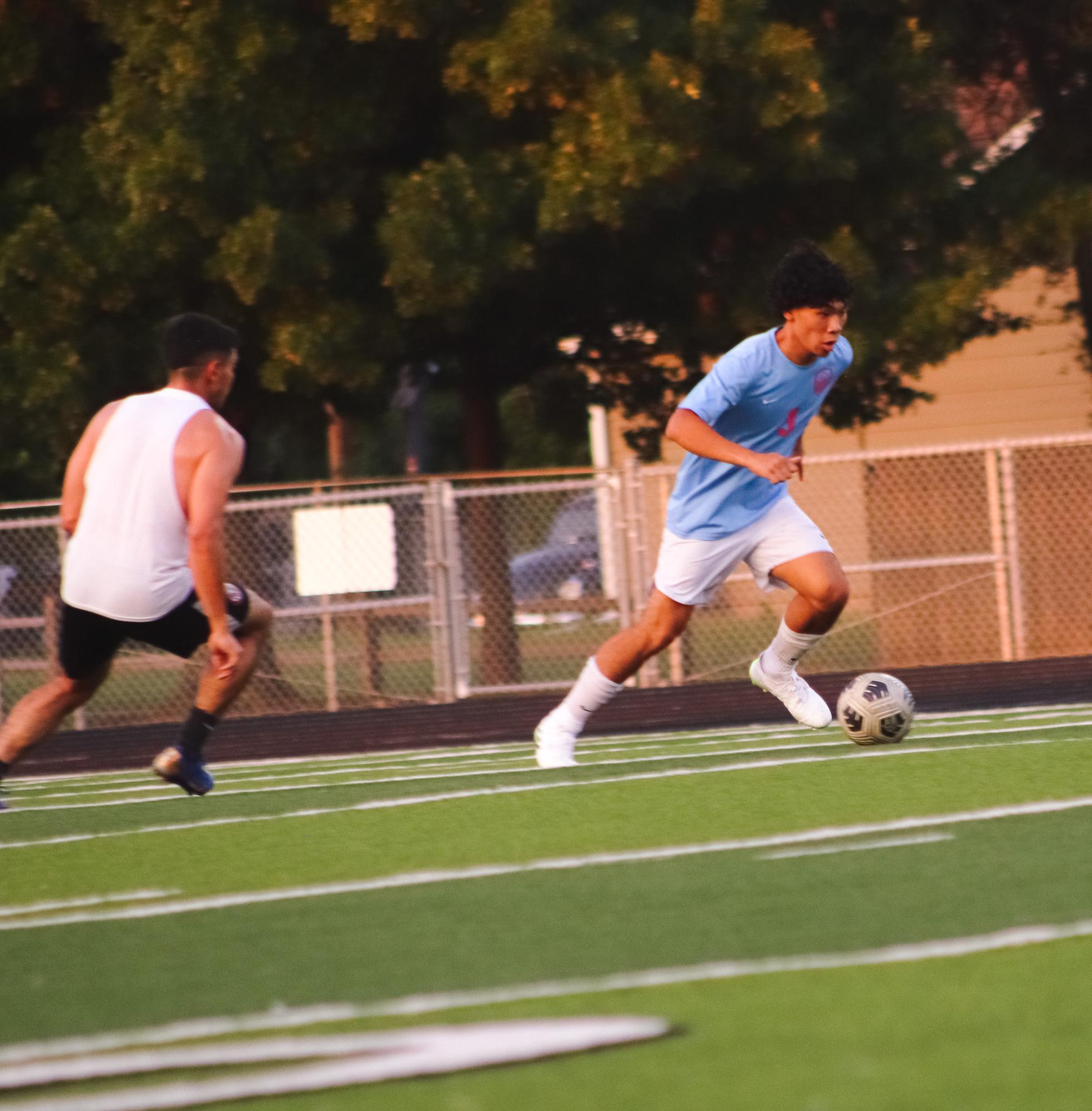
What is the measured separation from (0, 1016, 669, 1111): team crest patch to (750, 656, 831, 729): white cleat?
5.08m

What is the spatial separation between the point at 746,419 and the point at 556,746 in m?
1.64

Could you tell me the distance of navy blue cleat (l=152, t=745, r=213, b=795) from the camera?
8109 mm

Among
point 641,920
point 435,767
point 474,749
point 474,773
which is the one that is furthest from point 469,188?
point 641,920

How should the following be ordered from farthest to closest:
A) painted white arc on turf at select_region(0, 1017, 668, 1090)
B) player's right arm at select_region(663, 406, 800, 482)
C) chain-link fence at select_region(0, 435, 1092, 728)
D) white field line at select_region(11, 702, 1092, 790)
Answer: chain-link fence at select_region(0, 435, 1092, 728) → white field line at select_region(11, 702, 1092, 790) → player's right arm at select_region(663, 406, 800, 482) → painted white arc on turf at select_region(0, 1017, 668, 1090)

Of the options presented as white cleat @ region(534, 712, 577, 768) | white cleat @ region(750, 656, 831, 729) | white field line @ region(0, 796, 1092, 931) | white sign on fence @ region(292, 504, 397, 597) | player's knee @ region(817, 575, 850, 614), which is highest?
white sign on fence @ region(292, 504, 397, 597)

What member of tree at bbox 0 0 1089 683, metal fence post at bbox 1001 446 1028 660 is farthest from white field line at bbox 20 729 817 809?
metal fence post at bbox 1001 446 1028 660

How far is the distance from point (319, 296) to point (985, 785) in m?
10.1

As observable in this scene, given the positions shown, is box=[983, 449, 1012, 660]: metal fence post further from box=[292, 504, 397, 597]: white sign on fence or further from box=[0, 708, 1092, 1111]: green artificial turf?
box=[0, 708, 1092, 1111]: green artificial turf

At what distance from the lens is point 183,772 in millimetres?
8164

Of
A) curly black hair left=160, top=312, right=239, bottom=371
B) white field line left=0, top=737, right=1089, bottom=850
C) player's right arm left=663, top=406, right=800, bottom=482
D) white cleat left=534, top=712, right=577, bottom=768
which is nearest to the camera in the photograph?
white field line left=0, top=737, right=1089, bottom=850

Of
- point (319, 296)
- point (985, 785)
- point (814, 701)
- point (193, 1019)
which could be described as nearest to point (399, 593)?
point (319, 296)

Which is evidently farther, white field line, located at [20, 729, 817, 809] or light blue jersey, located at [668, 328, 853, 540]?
white field line, located at [20, 729, 817, 809]

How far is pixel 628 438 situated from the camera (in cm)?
1972

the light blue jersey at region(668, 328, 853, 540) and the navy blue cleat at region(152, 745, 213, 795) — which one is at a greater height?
the light blue jersey at region(668, 328, 853, 540)
